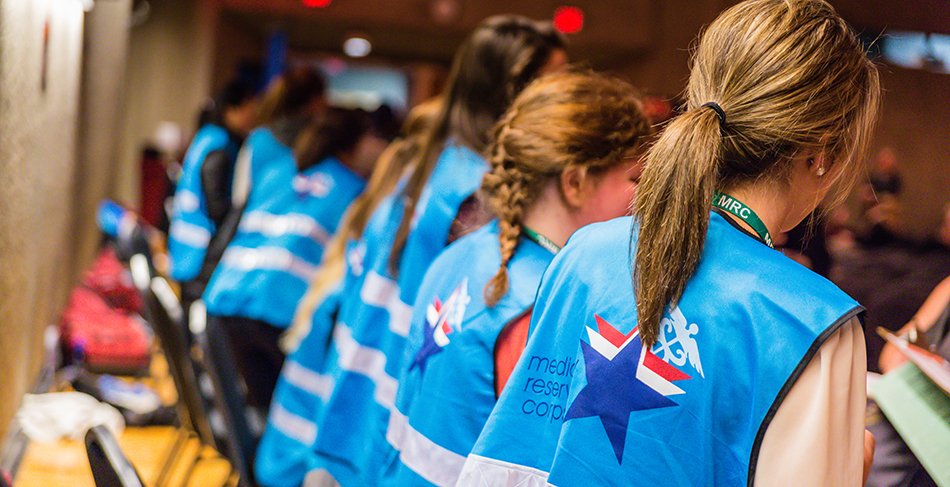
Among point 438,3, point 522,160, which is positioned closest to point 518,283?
point 522,160

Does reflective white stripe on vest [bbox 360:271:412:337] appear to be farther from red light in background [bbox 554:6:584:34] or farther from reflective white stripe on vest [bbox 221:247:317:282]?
red light in background [bbox 554:6:584:34]

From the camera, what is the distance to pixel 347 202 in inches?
150

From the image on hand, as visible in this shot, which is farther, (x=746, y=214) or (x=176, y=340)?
(x=176, y=340)

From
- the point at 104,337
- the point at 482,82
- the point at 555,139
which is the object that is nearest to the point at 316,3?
the point at 104,337

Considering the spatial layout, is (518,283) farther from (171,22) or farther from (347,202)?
(171,22)

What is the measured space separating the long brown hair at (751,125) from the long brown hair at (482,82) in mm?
1170

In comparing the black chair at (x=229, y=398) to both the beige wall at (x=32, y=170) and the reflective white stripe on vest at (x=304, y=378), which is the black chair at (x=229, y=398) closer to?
the reflective white stripe on vest at (x=304, y=378)

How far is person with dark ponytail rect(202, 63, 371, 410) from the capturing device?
12.1 feet

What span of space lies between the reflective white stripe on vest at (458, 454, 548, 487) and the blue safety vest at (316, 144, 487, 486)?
76cm

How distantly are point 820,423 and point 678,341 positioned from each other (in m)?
0.16

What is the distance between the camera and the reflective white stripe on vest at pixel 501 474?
1272mm

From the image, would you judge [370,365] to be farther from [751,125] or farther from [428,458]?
[751,125]

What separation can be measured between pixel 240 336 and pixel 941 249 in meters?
2.44

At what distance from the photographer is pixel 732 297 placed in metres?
1.07
